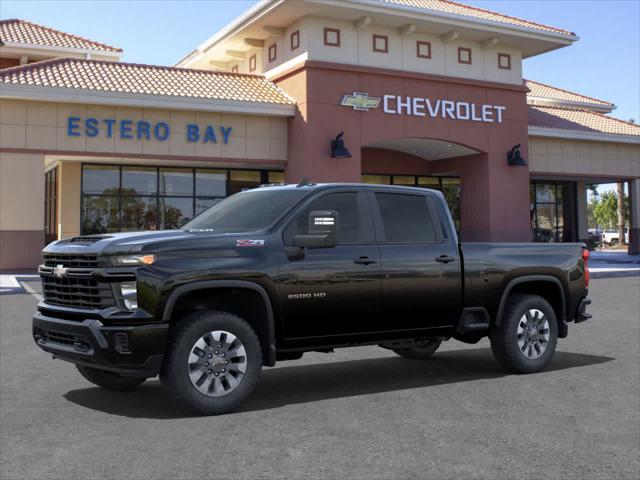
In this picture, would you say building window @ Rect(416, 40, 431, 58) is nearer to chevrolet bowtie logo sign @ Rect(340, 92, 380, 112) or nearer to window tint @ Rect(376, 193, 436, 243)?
chevrolet bowtie logo sign @ Rect(340, 92, 380, 112)

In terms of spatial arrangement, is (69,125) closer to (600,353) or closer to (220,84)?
(220,84)

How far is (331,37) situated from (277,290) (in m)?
22.2

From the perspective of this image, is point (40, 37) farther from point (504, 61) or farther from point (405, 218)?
point (405, 218)

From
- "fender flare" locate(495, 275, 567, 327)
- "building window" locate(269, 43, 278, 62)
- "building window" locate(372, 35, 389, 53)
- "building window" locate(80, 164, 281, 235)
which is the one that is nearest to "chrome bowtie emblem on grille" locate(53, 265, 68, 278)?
"fender flare" locate(495, 275, 567, 327)

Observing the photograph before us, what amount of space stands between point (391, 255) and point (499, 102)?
25.3 meters

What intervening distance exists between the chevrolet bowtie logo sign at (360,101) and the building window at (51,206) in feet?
40.8

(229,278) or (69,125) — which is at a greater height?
(69,125)

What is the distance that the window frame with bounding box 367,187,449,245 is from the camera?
7613mm

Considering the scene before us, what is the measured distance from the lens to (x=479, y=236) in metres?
31.5

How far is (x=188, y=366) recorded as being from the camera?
6.27m

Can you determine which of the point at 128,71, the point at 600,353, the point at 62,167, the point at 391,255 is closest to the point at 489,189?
the point at 128,71

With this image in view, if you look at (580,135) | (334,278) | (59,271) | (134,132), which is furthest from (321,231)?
(580,135)

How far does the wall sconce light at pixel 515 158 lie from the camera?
1220 inches

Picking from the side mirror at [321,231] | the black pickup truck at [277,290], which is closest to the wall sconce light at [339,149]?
the black pickup truck at [277,290]
